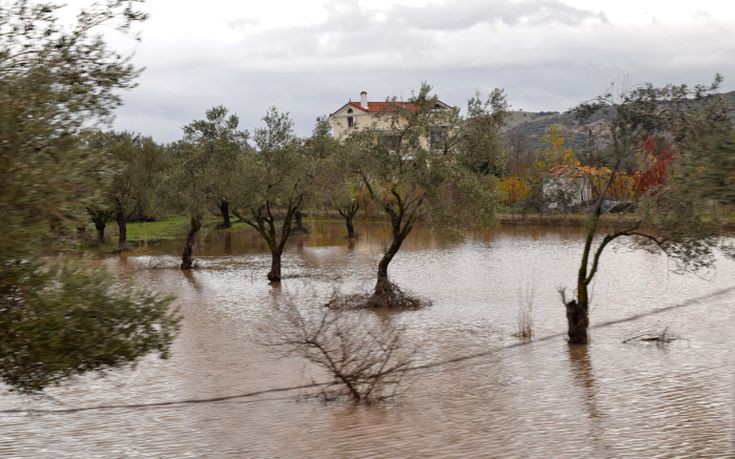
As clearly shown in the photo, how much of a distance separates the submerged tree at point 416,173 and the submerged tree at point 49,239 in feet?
65.9

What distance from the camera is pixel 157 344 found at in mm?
11578

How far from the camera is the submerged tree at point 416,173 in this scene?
31.0m

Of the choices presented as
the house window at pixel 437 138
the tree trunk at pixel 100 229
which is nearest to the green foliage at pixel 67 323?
the house window at pixel 437 138

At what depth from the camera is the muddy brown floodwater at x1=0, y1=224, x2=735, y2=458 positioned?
1555cm

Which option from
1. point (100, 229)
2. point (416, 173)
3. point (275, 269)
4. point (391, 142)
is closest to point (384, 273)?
point (416, 173)

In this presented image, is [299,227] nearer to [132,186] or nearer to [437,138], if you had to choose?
[132,186]

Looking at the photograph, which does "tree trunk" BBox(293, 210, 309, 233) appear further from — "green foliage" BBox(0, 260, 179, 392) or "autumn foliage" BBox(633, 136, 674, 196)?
"green foliage" BBox(0, 260, 179, 392)

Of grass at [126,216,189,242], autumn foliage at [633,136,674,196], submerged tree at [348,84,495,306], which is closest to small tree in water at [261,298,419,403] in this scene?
submerged tree at [348,84,495,306]

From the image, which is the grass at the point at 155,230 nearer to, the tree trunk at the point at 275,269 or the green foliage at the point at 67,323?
the tree trunk at the point at 275,269

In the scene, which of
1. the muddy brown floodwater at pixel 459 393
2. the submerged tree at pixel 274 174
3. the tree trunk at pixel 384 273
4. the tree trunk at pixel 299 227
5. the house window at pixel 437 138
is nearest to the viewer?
the muddy brown floodwater at pixel 459 393

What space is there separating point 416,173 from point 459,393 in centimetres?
1330

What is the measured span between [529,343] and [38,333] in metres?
18.0

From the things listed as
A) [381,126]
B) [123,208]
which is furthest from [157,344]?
[123,208]

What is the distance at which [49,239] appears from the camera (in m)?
10.8
